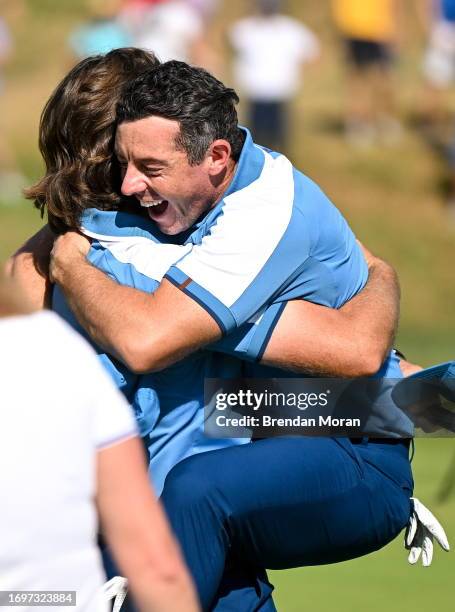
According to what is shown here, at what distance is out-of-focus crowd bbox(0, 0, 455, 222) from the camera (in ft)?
41.2

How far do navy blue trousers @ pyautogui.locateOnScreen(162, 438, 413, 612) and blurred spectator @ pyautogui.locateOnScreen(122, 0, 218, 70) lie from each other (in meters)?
9.46

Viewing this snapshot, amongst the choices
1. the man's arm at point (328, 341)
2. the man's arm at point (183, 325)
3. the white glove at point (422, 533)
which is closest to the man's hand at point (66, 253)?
the man's arm at point (183, 325)

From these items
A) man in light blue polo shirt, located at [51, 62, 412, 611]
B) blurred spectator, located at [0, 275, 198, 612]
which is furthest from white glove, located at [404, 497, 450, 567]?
blurred spectator, located at [0, 275, 198, 612]

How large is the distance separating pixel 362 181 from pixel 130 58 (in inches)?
438

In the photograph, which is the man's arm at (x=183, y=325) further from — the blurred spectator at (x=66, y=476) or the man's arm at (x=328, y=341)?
the blurred spectator at (x=66, y=476)

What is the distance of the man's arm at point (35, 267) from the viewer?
11.9 feet

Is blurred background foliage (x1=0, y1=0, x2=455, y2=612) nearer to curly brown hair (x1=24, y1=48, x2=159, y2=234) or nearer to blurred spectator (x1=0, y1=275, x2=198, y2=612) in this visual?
curly brown hair (x1=24, y1=48, x2=159, y2=234)

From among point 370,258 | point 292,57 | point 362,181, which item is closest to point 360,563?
point 370,258

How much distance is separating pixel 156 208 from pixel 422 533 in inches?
48.2

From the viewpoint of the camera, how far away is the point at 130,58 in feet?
11.6

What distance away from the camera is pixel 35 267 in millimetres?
3670

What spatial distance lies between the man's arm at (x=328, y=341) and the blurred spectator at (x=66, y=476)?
117 centimetres

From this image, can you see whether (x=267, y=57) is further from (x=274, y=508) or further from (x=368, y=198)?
(x=274, y=508)

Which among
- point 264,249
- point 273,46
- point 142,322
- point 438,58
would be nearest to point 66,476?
point 142,322
